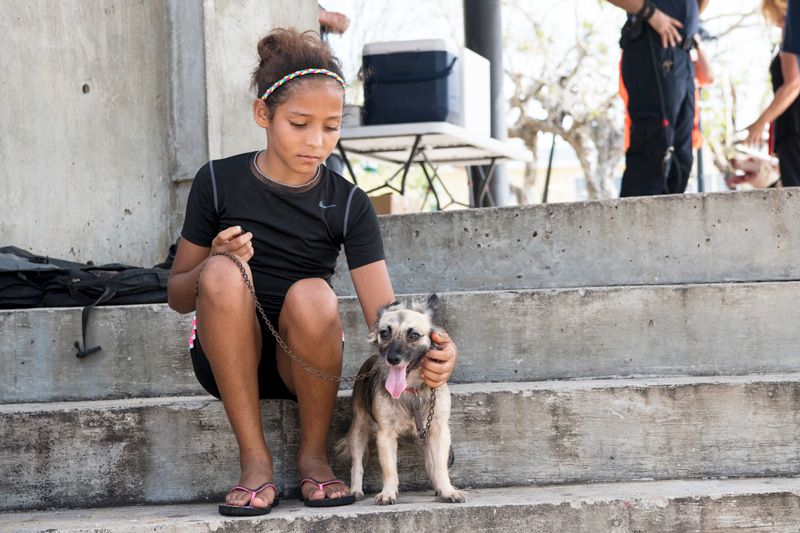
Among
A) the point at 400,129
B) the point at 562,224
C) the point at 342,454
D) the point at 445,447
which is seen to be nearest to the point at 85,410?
the point at 342,454

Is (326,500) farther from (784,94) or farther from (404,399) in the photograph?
(784,94)

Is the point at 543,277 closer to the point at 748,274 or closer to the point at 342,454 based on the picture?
the point at 748,274

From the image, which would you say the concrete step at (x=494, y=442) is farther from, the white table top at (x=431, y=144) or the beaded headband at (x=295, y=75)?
the white table top at (x=431, y=144)

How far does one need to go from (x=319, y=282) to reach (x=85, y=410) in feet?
3.41

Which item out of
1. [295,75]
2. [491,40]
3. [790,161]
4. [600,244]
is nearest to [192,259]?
[295,75]

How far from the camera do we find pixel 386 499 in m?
3.39

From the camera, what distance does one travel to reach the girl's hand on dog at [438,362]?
3.31 meters

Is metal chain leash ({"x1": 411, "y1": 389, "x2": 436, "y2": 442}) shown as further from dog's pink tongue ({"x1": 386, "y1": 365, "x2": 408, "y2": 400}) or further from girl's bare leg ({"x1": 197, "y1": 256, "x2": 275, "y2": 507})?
girl's bare leg ({"x1": 197, "y1": 256, "x2": 275, "y2": 507})

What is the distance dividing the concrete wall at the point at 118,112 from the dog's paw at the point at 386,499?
2678 mm

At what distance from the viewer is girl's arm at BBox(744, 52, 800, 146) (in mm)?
5730

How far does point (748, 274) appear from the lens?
15.4 ft

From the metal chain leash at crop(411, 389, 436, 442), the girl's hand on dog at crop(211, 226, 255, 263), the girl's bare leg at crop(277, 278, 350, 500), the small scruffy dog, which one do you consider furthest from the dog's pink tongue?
the girl's hand on dog at crop(211, 226, 255, 263)

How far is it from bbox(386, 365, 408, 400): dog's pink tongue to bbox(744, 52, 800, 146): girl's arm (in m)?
3.46

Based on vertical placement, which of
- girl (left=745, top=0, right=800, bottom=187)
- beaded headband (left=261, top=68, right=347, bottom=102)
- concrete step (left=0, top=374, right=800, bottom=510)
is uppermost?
girl (left=745, top=0, right=800, bottom=187)
